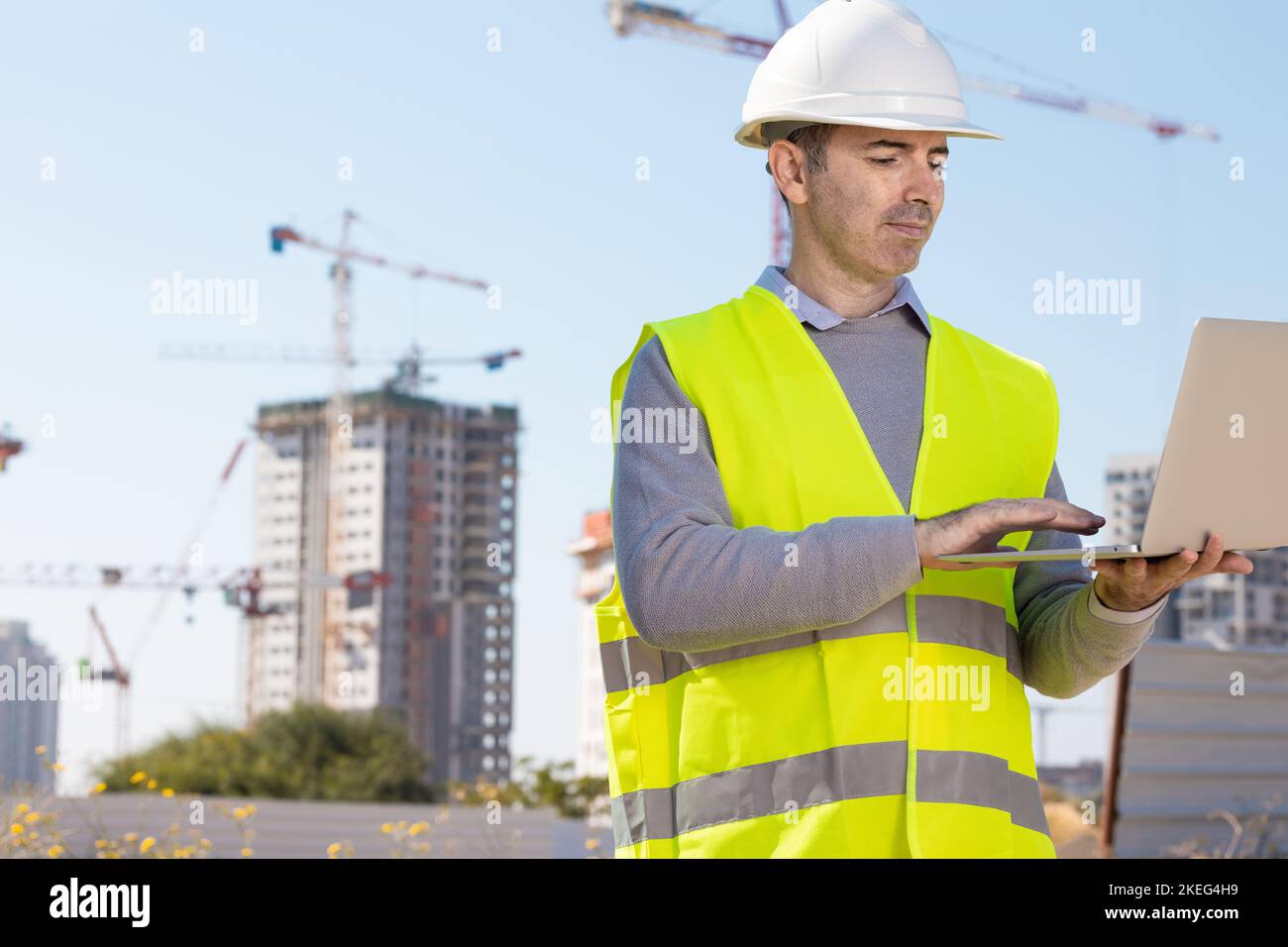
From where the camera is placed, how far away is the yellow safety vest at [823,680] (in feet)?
7.84

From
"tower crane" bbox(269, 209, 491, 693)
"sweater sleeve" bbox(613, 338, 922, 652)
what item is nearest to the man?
"sweater sleeve" bbox(613, 338, 922, 652)

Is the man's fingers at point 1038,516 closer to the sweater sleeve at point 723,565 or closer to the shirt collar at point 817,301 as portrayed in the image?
the sweater sleeve at point 723,565

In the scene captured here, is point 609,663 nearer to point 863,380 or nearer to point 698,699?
point 698,699

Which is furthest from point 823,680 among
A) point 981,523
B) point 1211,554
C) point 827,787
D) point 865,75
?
point 865,75

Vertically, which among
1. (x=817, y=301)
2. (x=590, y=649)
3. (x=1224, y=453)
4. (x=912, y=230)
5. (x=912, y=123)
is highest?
(x=912, y=123)

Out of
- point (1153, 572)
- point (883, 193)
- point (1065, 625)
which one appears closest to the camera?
point (1153, 572)

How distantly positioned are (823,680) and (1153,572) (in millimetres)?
496

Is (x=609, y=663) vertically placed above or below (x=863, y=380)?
below

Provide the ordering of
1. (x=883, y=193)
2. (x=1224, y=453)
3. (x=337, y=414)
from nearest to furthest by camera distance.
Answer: (x=1224, y=453)
(x=883, y=193)
(x=337, y=414)

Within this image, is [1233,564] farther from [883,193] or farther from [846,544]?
[883,193]

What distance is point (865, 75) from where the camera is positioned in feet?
8.87
